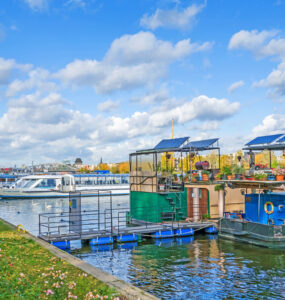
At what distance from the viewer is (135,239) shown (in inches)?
993

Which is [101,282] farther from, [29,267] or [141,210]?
[141,210]

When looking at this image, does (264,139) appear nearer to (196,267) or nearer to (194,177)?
(194,177)

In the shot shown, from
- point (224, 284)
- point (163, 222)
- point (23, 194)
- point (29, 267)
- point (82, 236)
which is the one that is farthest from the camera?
point (23, 194)

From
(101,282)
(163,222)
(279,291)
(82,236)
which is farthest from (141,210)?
(101,282)

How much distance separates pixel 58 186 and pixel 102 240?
6204 centimetres

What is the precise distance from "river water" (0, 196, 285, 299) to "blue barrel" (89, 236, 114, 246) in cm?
67

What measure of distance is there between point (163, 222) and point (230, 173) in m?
7.04

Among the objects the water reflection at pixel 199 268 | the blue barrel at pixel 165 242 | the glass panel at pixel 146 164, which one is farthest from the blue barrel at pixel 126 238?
the glass panel at pixel 146 164

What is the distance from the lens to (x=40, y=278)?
12047 millimetres

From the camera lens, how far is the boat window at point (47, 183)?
8267 cm

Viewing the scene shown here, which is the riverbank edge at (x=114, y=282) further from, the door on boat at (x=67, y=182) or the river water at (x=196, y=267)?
the door on boat at (x=67, y=182)

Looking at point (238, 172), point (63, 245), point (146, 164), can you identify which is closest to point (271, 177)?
point (238, 172)

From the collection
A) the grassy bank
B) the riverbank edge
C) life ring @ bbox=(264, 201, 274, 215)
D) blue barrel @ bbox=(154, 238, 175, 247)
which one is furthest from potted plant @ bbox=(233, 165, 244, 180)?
the grassy bank

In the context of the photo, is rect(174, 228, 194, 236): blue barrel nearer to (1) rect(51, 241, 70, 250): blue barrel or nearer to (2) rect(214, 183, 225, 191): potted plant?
(2) rect(214, 183, 225, 191): potted plant
